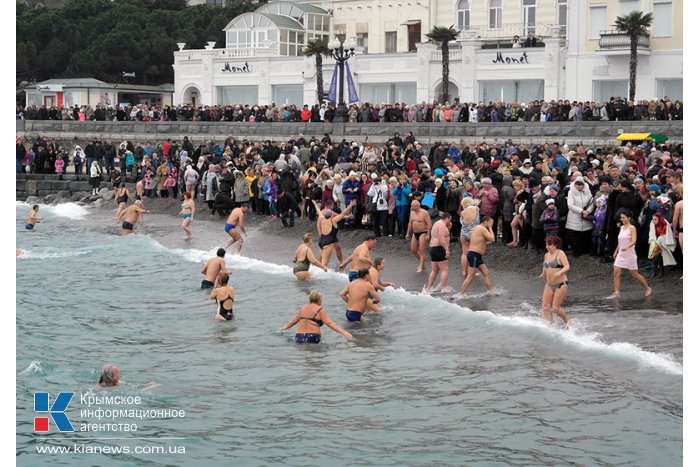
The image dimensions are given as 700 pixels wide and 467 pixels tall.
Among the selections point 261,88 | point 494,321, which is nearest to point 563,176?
point 494,321

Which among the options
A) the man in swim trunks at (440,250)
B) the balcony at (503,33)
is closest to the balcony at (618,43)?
the balcony at (503,33)

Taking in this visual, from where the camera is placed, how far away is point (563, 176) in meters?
22.0

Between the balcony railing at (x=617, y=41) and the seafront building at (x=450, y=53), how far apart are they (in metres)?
0.04

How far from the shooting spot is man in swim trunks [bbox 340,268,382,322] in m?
17.5

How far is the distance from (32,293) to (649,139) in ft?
52.8

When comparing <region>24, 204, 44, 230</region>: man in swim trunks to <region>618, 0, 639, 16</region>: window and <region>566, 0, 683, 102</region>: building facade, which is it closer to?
<region>566, 0, 683, 102</region>: building facade

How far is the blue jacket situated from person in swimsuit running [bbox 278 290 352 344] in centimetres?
719

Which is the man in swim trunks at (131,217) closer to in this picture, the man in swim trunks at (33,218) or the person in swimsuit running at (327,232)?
the man in swim trunks at (33,218)

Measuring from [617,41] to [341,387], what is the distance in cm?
2894

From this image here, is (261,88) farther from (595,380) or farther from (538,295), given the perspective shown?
(595,380)

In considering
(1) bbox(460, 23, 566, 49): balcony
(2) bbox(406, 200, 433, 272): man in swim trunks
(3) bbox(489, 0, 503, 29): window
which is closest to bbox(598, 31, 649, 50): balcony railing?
(1) bbox(460, 23, 566, 49): balcony

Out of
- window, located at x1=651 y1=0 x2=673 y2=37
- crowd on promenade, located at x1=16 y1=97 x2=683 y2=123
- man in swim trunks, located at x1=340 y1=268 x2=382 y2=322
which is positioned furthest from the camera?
window, located at x1=651 y1=0 x2=673 y2=37

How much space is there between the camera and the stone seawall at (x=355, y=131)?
1257 inches
